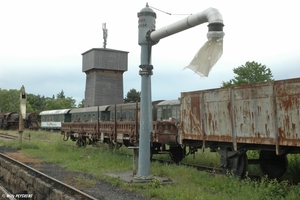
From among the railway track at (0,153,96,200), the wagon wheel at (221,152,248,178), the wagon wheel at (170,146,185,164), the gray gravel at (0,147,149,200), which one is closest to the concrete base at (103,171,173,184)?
the gray gravel at (0,147,149,200)

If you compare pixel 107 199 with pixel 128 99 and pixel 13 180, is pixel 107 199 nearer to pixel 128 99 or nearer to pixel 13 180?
pixel 13 180

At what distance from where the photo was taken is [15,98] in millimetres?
99188

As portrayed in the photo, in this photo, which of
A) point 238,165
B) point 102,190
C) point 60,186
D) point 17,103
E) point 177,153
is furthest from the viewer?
point 17,103

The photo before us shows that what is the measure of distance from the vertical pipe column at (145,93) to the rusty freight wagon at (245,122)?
5.96 ft

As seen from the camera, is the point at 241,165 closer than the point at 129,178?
Yes

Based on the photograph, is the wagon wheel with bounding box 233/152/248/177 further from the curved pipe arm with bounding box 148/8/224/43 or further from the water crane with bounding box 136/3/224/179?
the curved pipe arm with bounding box 148/8/224/43

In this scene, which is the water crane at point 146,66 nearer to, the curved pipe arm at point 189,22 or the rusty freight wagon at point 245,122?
the curved pipe arm at point 189,22

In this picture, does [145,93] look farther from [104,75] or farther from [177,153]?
[104,75]

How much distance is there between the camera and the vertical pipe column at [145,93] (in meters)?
9.48

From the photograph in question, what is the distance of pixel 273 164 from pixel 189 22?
16.3 feet

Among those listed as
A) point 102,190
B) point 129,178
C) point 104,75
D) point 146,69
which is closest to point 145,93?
point 146,69

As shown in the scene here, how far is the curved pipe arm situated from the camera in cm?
693

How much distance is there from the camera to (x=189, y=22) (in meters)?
7.89

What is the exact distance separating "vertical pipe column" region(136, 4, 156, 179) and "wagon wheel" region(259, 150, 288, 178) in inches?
136
